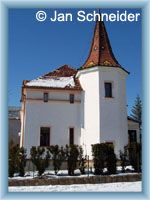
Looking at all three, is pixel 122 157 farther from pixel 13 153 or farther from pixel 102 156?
pixel 13 153

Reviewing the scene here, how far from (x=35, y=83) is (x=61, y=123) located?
7.79 ft

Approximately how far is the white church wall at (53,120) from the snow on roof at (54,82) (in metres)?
0.65

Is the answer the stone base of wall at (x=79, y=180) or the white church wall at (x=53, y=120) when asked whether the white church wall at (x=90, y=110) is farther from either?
the stone base of wall at (x=79, y=180)

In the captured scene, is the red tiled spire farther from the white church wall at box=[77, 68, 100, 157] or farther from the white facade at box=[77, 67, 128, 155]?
the white church wall at box=[77, 68, 100, 157]

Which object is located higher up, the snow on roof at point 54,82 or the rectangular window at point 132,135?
the snow on roof at point 54,82

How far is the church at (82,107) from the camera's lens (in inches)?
775

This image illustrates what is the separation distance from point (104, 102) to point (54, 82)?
2941 millimetres

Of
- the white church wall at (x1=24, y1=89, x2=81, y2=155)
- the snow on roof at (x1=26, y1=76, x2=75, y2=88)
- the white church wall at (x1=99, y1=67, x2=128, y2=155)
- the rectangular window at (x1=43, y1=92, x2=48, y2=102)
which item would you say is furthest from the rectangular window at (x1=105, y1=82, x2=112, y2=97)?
the rectangular window at (x1=43, y1=92, x2=48, y2=102)

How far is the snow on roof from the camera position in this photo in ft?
66.9

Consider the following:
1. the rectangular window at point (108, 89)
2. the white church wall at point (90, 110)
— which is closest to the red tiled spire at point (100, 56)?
the white church wall at point (90, 110)

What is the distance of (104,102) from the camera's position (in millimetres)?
19797

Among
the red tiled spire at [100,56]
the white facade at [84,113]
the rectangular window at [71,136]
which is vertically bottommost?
the rectangular window at [71,136]

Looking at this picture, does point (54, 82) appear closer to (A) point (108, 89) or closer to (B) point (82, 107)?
(B) point (82, 107)
